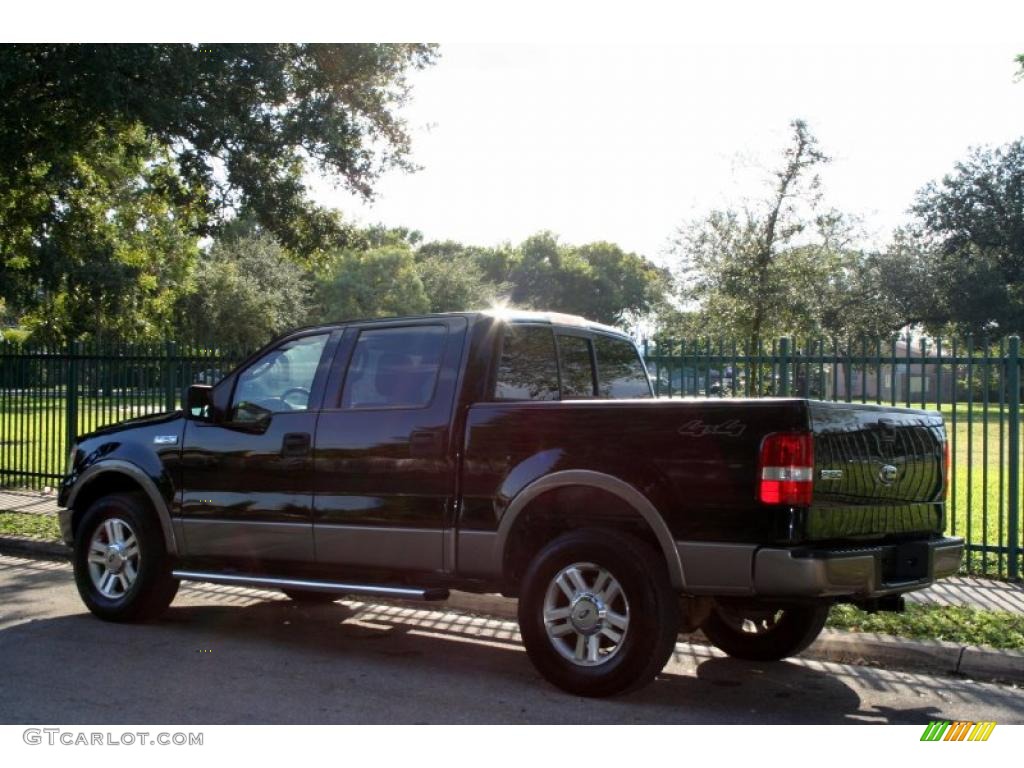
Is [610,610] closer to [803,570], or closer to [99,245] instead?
[803,570]

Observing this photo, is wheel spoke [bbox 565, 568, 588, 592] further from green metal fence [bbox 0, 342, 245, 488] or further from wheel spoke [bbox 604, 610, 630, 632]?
green metal fence [bbox 0, 342, 245, 488]

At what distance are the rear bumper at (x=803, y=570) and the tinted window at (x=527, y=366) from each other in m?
1.62

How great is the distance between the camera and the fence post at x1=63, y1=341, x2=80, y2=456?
14.2m

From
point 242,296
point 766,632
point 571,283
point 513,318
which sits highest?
point 571,283

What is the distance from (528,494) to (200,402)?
2.64 m

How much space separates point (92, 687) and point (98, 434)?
2528 mm

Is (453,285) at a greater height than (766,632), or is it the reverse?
(453,285)

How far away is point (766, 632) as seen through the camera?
21.5 feet

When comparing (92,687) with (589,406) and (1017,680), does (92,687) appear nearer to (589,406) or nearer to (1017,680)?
(589,406)

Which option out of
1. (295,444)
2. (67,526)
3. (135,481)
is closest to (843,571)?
(295,444)

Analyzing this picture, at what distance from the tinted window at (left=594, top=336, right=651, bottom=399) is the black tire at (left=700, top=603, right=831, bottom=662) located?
1.64 meters

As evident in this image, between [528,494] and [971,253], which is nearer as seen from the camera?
[528,494]

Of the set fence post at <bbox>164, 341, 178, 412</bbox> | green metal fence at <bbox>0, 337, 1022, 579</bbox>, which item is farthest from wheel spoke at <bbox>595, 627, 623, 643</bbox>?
fence post at <bbox>164, 341, 178, 412</bbox>
